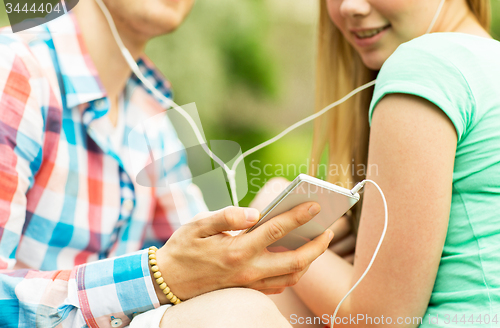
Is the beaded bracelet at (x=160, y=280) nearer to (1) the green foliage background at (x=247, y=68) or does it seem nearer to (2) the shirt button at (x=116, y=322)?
(2) the shirt button at (x=116, y=322)

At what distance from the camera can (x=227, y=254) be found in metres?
0.34

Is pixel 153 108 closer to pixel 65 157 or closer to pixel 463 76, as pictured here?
pixel 65 157

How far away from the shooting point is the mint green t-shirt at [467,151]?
39 centimetres

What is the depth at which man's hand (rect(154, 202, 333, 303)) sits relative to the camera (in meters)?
0.34

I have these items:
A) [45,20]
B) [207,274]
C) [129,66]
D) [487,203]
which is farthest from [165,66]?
[487,203]

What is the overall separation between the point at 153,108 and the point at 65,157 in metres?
0.13

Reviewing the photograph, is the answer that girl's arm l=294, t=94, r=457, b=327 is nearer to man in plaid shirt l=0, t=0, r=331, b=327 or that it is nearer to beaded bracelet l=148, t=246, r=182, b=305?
man in plaid shirt l=0, t=0, r=331, b=327

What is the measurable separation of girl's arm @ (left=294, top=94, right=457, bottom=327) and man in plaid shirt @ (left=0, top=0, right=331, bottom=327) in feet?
0.26

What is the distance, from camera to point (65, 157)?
1.47ft

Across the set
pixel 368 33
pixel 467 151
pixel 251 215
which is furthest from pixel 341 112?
pixel 251 215

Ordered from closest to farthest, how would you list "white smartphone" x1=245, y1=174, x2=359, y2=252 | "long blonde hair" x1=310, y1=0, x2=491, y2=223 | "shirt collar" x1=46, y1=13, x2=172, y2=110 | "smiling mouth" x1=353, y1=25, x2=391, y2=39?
"white smartphone" x1=245, y1=174, x2=359, y2=252 → "shirt collar" x1=46, y1=13, x2=172, y2=110 → "smiling mouth" x1=353, y1=25, x2=391, y2=39 → "long blonde hair" x1=310, y1=0, x2=491, y2=223

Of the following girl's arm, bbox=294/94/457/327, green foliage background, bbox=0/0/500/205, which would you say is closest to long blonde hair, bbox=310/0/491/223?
green foliage background, bbox=0/0/500/205

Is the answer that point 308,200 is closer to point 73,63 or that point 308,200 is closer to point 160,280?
point 160,280

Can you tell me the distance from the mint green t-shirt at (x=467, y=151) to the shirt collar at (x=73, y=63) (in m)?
0.33
